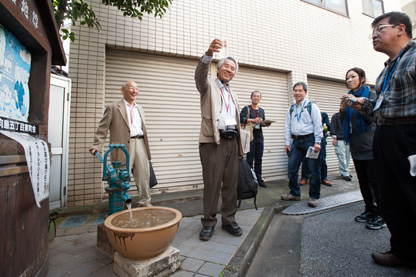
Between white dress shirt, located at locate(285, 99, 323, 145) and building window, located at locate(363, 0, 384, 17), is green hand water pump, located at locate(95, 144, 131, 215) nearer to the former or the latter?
white dress shirt, located at locate(285, 99, 323, 145)

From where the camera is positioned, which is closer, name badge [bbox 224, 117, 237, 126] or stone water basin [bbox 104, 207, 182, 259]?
stone water basin [bbox 104, 207, 182, 259]

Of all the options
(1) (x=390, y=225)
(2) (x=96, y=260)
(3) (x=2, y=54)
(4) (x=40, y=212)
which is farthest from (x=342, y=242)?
(3) (x=2, y=54)

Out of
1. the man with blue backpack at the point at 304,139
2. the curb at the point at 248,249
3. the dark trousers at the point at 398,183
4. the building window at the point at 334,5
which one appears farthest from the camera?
the building window at the point at 334,5

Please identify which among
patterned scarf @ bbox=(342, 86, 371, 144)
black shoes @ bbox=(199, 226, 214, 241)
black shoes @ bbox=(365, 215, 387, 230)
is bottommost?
black shoes @ bbox=(365, 215, 387, 230)

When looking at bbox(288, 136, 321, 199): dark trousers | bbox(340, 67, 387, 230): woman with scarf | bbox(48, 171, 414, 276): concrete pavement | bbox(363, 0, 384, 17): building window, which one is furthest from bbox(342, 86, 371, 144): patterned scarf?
bbox(363, 0, 384, 17): building window

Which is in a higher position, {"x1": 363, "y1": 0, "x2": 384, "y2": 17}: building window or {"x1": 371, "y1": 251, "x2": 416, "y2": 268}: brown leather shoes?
{"x1": 363, "y1": 0, "x2": 384, "y2": 17}: building window

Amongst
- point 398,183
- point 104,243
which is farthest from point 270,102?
point 104,243

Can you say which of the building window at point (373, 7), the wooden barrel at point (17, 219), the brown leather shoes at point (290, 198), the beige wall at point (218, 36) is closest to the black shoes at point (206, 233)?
the wooden barrel at point (17, 219)

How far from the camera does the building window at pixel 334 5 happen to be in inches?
281

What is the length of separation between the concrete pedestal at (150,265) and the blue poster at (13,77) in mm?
1524

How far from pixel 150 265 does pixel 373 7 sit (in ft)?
38.6

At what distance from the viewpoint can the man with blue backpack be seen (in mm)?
3701

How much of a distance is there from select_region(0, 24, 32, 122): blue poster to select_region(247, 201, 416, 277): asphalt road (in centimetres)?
258

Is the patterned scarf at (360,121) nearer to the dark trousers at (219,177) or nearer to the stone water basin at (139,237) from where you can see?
the dark trousers at (219,177)
